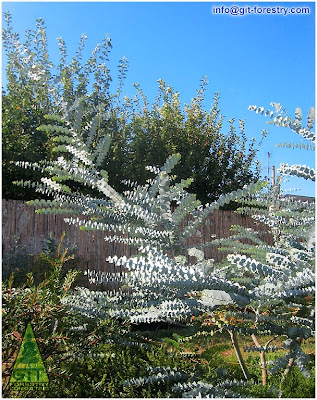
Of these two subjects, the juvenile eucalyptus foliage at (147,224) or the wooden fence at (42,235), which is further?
the wooden fence at (42,235)

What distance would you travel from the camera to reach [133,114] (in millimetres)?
9477

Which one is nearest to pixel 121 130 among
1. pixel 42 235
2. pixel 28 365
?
pixel 42 235

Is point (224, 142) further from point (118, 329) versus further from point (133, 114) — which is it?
point (118, 329)

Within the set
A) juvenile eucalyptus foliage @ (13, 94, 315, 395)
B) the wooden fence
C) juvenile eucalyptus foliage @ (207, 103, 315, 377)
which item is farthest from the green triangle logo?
the wooden fence

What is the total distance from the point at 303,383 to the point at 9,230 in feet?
17.1

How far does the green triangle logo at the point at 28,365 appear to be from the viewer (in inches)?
72.9

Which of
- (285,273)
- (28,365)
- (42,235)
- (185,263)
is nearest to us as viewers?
(285,273)

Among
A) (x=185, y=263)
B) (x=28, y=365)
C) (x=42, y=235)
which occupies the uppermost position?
(x=185, y=263)

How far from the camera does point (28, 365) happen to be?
187 centimetres

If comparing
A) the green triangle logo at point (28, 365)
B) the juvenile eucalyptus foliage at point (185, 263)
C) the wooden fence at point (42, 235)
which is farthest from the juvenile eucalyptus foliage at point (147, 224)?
the wooden fence at point (42, 235)

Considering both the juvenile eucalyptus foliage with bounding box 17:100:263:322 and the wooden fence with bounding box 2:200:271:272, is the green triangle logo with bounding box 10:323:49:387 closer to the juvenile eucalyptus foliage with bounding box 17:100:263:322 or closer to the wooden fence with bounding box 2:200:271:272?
the juvenile eucalyptus foliage with bounding box 17:100:263:322

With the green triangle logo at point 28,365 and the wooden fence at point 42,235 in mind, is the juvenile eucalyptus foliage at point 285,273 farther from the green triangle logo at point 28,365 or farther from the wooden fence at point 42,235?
the wooden fence at point 42,235

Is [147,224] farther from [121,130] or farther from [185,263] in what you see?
[121,130]

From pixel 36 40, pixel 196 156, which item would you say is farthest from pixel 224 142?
pixel 36 40
